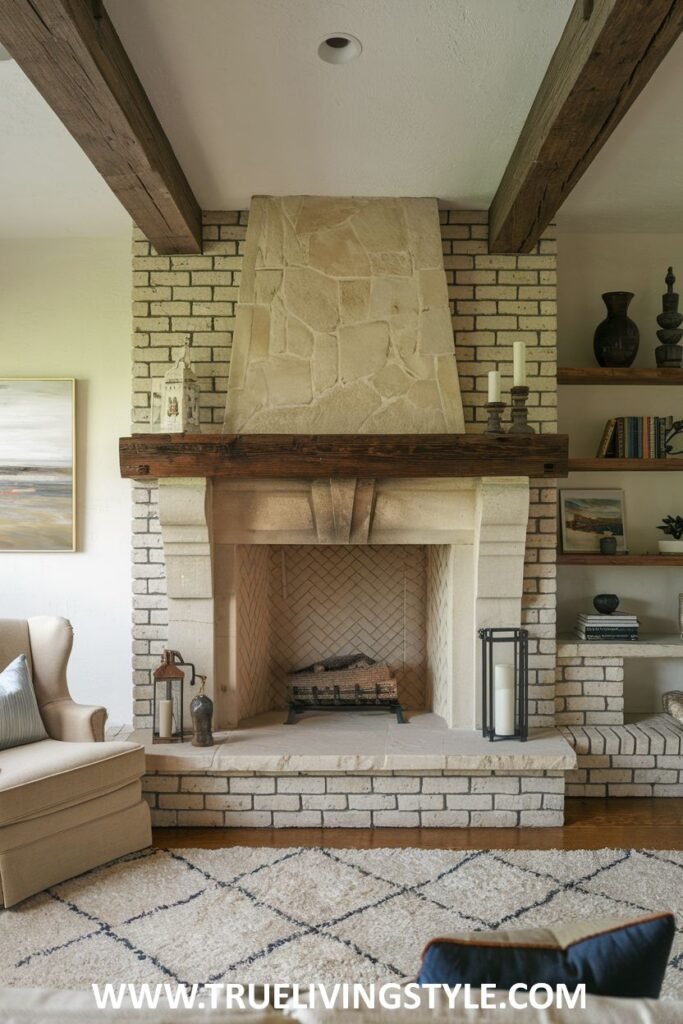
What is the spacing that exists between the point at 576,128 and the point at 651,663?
2643 mm

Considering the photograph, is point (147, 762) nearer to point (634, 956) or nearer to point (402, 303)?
point (402, 303)

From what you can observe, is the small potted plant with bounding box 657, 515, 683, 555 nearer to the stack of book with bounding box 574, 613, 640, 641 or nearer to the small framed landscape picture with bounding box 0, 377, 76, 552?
the stack of book with bounding box 574, 613, 640, 641

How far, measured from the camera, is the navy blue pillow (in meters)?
1.06

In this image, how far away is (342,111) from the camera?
276 centimetres

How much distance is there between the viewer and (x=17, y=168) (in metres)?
3.25

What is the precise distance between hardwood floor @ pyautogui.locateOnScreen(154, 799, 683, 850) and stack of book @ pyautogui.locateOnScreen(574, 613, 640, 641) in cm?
80

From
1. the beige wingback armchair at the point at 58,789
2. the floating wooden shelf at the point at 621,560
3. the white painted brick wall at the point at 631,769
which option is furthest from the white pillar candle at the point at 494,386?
the beige wingback armchair at the point at 58,789

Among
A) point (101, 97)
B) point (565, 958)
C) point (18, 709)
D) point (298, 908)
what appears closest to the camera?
point (565, 958)

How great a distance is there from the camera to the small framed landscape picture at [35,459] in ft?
13.4

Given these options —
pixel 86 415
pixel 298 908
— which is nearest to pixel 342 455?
pixel 86 415

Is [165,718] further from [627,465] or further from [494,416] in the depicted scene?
[627,465]

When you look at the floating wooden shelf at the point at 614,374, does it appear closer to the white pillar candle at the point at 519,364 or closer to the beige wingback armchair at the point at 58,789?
the white pillar candle at the point at 519,364

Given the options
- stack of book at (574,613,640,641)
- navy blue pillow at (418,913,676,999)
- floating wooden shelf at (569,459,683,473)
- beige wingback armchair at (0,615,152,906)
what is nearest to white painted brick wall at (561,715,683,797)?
stack of book at (574,613,640,641)

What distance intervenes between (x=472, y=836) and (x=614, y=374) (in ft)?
7.07
